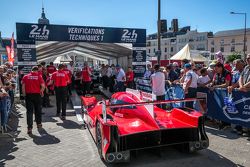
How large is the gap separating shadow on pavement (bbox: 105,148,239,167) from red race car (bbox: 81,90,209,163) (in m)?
0.19

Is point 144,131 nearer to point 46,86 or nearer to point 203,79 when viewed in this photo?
point 203,79

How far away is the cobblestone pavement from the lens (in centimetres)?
471

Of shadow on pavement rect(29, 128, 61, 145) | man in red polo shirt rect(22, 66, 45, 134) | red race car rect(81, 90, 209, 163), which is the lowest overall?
shadow on pavement rect(29, 128, 61, 145)

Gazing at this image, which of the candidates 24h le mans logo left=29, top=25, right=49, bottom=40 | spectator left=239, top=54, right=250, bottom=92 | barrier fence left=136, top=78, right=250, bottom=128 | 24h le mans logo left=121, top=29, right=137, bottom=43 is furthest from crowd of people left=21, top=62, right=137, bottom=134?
spectator left=239, top=54, right=250, bottom=92

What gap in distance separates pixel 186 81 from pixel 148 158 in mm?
3606

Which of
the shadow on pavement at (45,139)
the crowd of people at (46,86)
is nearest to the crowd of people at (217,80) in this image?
the crowd of people at (46,86)

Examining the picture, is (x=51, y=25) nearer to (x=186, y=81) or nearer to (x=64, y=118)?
(x=64, y=118)

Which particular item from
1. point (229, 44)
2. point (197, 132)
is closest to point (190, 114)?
point (197, 132)

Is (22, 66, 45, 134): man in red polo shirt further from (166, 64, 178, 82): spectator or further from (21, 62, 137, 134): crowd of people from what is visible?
(166, 64, 178, 82): spectator

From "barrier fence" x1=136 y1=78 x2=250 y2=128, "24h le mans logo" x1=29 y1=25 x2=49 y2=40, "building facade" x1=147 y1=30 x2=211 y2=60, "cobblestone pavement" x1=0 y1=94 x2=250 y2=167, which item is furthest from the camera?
"building facade" x1=147 y1=30 x2=211 y2=60

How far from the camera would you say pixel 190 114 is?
5098 millimetres

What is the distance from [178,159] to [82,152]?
6.48ft

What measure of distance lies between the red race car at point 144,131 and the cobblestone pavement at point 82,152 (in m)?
0.31

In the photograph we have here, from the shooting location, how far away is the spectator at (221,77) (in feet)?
23.4
